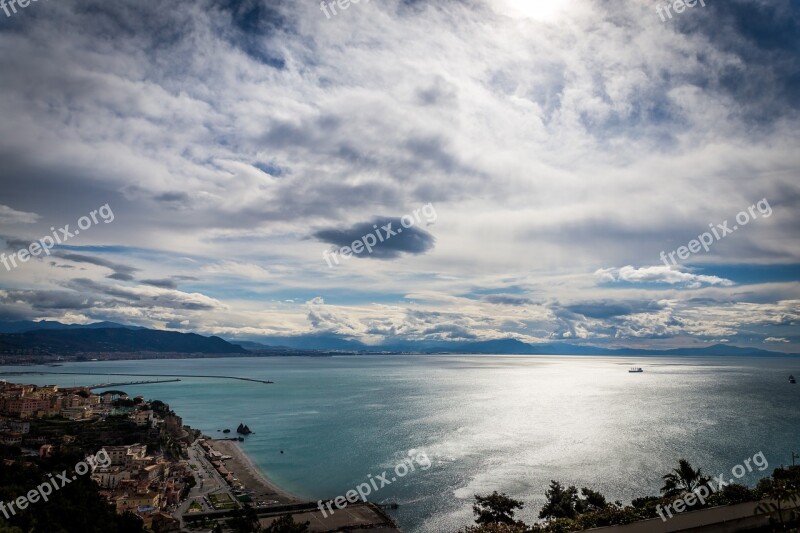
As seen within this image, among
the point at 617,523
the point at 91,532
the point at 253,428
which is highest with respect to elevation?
the point at 617,523

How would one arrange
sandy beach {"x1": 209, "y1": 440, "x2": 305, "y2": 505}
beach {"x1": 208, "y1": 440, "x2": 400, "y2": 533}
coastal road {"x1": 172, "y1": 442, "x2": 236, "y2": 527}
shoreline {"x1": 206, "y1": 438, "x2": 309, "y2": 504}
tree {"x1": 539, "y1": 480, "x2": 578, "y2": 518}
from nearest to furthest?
tree {"x1": 539, "y1": 480, "x2": 578, "y2": 518} → beach {"x1": 208, "y1": 440, "x2": 400, "y2": 533} → coastal road {"x1": 172, "y1": 442, "x2": 236, "y2": 527} → sandy beach {"x1": 209, "y1": 440, "x2": 305, "y2": 505} → shoreline {"x1": 206, "y1": 438, "x2": 309, "y2": 504}

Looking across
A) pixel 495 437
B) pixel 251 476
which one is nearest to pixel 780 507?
pixel 251 476

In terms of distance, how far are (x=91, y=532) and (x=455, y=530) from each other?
18988 mm

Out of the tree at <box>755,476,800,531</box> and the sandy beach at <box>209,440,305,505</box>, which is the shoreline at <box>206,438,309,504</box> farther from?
the tree at <box>755,476,800,531</box>

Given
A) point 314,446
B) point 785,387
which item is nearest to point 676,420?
point 314,446

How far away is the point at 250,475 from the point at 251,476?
1.10 feet

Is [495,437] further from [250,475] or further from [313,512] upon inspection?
[313,512]

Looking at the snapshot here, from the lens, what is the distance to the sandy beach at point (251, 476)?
119 feet

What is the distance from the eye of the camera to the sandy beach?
3619cm

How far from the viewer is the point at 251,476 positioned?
43.2m

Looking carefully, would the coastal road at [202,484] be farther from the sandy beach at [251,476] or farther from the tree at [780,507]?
the tree at [780,507]

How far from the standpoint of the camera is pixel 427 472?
1588 inches

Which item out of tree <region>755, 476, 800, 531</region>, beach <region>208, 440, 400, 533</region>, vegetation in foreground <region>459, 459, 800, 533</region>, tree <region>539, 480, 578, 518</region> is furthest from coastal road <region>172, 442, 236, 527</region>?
tree <region>755, 476, 800, 531</region>

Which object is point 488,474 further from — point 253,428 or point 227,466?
point 253,428
